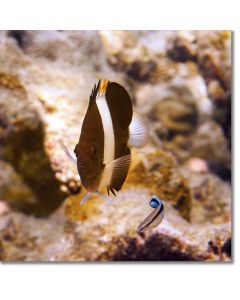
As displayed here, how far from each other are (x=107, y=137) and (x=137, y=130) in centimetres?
10

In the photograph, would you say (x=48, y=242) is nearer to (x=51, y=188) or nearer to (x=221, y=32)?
(x=51, y=188)

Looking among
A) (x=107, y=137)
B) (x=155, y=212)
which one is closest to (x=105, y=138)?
(x=107, y=137)

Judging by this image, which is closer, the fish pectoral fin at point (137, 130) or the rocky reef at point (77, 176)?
the fish pectoral fin at point (137, 130)

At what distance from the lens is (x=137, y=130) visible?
3.31 ft

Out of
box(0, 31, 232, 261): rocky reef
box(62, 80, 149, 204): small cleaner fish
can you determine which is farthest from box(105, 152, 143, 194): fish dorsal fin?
box(0, 31, 232, 261): rocky reef

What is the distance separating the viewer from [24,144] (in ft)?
6.74

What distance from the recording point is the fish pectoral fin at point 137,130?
101 cm

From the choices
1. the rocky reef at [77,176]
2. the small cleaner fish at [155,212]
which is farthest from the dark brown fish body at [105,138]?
the rocky reef at [77,176]

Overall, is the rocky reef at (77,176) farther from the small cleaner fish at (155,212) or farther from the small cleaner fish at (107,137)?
the small cleaner fish at (107,137)

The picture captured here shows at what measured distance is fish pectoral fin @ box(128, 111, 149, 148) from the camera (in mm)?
1006

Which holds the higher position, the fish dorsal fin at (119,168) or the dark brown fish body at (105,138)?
the dark brown fish body at (105,138)

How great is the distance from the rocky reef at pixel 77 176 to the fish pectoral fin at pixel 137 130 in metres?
0.65
